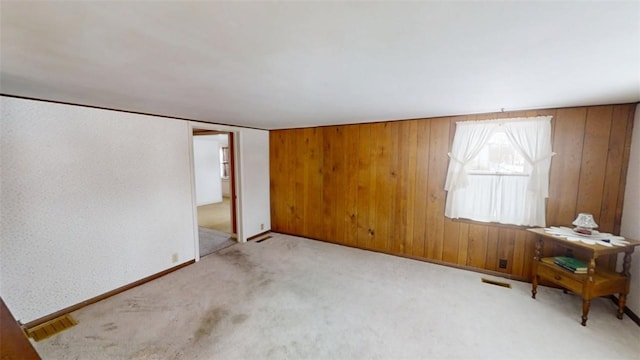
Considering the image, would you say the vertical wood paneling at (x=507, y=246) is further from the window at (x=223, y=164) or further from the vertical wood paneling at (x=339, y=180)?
the window at (x=223, y=164)

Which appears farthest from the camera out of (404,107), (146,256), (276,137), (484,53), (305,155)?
(276,137)

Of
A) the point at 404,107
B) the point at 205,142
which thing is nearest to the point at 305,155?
the point at 404,107

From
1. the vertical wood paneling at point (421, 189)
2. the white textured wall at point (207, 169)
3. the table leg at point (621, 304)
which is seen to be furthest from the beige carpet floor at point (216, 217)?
the table leg at point (621, 304)

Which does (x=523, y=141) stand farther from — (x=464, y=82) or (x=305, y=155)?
(x=305, y=155)

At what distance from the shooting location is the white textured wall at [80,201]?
2105 mm

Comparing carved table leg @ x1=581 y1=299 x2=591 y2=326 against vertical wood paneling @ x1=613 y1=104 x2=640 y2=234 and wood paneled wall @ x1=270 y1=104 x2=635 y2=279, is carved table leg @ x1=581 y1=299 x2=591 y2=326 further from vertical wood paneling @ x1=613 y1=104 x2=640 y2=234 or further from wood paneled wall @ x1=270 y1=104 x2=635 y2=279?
vertical wood paneling @ x1=613 y1=104 x2=640 y2=234

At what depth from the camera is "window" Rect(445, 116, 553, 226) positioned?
111 inches

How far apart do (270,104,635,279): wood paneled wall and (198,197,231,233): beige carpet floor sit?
1.35 m

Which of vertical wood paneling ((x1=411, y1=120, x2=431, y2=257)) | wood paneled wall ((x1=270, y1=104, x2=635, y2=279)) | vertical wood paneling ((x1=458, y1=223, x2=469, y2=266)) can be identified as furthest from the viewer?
vertical wood paneling ((x1=411, y1=120, x2=431, y2=257))

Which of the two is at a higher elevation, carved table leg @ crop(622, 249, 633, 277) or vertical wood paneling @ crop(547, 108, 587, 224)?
vertical wood paneling @ crop(547, 108, 587, 224)

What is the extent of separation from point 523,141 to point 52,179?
197 inches

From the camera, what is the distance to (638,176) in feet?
7.70

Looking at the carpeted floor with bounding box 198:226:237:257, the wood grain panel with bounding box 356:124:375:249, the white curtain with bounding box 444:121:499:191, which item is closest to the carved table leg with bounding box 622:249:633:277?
the white curtain with bounding box 444:121:499:191

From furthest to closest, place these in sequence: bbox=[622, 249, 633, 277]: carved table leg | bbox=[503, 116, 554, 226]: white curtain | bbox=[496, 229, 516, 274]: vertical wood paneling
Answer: bbox=[496, 229, 516, 274]: vertical wood paneling → bbox=[503, 116, 554, 226]: white curtain → bbox=[622, 249, 633, 277]: carved table leg
